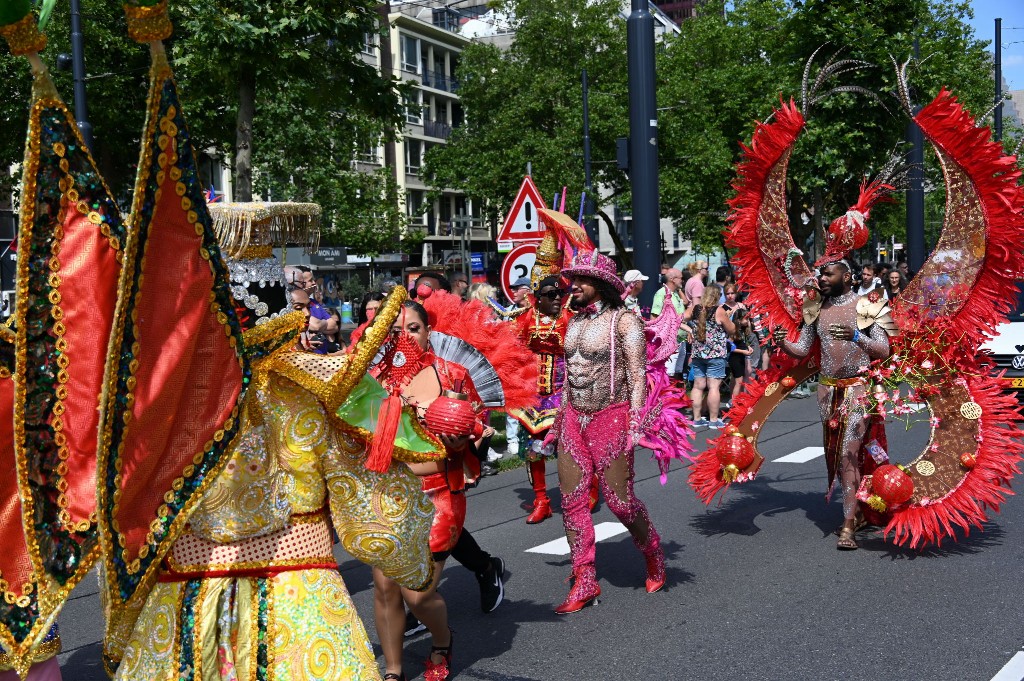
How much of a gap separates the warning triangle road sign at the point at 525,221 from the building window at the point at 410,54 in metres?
45.0

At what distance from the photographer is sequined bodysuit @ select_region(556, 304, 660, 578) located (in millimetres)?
5750

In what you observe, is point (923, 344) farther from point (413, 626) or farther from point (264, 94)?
point (264, 94)

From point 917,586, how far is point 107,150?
1974 centimetres

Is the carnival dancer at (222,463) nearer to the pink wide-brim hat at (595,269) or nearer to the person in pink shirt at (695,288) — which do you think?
the pink wide-brim hat at (595,269)

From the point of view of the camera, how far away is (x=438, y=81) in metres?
57.7

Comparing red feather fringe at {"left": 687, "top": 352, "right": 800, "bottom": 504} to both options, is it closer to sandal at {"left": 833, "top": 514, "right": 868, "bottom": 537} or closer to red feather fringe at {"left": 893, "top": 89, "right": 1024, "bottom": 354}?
sandal at {"left": 833, "top": 514, "right": 868, "bottom": 537}

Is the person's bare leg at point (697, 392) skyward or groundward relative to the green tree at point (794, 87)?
groundward

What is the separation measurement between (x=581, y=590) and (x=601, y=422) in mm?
907

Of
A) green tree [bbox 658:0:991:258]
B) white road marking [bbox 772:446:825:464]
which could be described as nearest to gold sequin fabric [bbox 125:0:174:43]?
white road marking [bbox 772:446:825:464]

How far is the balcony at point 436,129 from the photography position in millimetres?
57062

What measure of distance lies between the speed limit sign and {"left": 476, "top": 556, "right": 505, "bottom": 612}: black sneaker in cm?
494

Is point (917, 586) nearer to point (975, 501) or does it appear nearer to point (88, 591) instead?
point (975, 501)

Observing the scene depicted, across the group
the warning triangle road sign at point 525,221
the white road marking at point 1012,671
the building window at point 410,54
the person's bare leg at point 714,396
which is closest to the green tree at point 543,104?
the building window at point 410,54

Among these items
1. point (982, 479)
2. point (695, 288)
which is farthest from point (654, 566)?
point (695, 288)
